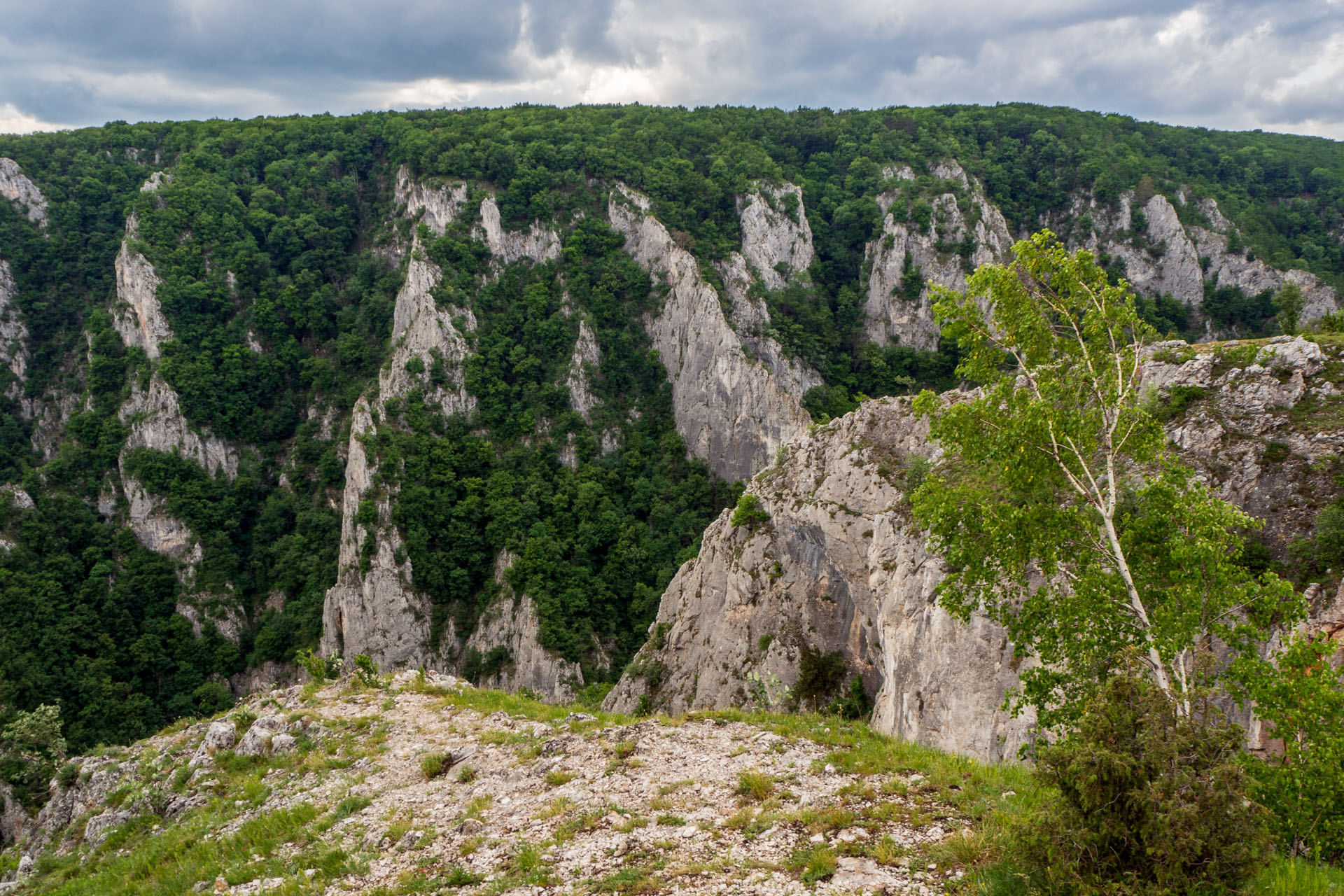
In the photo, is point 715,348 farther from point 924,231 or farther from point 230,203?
point 230,203

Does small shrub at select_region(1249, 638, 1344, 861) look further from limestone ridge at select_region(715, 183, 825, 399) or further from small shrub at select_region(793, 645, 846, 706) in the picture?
limestone ridge at select_region(715, 183, 825, 399)

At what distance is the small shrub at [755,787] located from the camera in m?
10.7

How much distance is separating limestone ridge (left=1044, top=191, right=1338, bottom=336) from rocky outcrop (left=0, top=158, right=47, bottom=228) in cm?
14104

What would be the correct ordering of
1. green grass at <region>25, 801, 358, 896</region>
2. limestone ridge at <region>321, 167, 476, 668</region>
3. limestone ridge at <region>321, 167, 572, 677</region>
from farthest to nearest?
limestone ridge at <region>321, 167, 476, 668</region>
limestone ridge at <region>321, 167, 572, 677</region>
green grass at <region>25, 801, 358, 896</region>

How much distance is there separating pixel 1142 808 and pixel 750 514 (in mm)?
30587

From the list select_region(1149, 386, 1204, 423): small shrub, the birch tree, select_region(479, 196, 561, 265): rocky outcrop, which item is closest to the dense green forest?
select_region(479, 196, 561, 265): rocky outcrop

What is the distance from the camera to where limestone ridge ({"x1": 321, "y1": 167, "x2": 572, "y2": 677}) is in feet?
206

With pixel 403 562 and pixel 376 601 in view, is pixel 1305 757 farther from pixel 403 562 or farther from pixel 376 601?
pixel 376 601

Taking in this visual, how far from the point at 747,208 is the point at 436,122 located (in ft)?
169

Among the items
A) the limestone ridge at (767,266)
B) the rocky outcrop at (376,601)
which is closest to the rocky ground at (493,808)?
the rocky outcrop at (376,601)

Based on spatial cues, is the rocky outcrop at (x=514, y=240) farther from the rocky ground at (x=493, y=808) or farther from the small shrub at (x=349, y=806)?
the small shrub at (x=349, y=806)

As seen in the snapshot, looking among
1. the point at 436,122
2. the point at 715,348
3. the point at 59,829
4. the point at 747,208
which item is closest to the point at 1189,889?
the point at 59,829

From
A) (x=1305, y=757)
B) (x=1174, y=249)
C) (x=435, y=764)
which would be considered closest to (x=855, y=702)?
(x=435, y=764)

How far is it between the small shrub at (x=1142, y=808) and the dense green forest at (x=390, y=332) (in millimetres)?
56849
